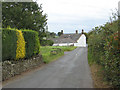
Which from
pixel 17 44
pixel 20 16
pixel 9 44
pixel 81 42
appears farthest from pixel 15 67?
pixel 81 42

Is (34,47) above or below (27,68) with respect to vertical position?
above

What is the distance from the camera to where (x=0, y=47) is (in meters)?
9.38

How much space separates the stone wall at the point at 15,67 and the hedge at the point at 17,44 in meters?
0.52

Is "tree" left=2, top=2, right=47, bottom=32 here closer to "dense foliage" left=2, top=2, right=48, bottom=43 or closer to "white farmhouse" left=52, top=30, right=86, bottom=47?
"dense foliage" left=2, top=2, right=48, bottom=43

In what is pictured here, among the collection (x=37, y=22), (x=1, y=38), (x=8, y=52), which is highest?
(x=37, y=22)

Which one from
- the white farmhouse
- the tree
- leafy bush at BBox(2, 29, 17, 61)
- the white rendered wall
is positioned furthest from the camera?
the white rendered wall

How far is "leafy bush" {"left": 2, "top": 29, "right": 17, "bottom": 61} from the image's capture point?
31.7ft

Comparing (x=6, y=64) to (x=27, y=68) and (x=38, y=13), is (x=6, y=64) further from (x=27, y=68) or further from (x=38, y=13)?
(x=38, y=13)

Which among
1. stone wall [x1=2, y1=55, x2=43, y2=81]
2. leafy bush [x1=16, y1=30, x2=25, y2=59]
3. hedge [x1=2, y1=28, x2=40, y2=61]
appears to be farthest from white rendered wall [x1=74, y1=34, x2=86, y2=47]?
leafy bush [x1=16, y1=30, x2=25, y2=59]

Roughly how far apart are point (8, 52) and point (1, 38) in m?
1.23

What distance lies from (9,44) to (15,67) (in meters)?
1.92

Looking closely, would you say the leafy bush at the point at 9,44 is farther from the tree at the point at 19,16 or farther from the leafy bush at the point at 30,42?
the tree at the point at 19,16

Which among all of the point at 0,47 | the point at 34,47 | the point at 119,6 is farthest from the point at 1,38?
the point at 119,6

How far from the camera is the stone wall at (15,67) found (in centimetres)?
913
